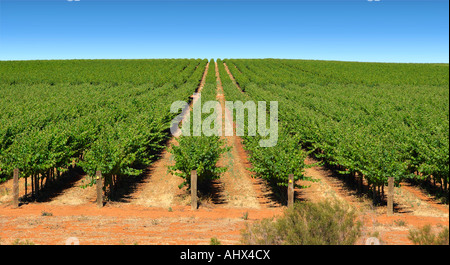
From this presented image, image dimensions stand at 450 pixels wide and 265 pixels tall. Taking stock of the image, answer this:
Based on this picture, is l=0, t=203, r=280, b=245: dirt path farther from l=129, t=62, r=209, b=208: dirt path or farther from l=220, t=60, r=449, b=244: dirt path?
l=220, t=60, r=449, b=244: dirt path

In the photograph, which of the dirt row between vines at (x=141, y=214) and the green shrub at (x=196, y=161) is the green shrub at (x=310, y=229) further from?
the green shrub at (x=196, y=161)

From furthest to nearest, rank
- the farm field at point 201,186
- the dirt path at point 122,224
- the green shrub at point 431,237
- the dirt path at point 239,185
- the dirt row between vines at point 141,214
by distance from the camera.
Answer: the dirt path at point 239,185
the farm field at point 201,186
the dirt row between vines at point 141,214
the dirt path at point 122,224
the green shrub at point 431,237

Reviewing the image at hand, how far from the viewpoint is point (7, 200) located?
13211mm

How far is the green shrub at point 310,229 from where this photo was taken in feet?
21.6

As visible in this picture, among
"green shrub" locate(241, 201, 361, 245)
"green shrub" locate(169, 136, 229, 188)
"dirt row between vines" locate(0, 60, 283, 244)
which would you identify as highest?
"green shrub" locate(169, 136, 229, 188)

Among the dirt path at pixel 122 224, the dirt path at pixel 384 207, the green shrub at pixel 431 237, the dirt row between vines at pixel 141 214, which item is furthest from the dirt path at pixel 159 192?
the green shrub at pixel 431 237

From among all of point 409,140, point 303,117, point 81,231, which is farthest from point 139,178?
point 409,140

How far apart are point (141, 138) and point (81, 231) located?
24.3 feet

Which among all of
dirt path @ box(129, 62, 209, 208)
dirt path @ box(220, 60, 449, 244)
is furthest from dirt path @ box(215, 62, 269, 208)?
dirt path @ box(129, 62, 209, 208)

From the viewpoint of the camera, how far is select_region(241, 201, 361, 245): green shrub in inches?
259

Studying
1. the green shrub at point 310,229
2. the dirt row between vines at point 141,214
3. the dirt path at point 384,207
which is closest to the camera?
the green shrub at point 310,229

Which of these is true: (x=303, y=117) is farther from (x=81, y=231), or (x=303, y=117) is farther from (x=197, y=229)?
(x=81, y=231)

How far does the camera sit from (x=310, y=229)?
6.84 m
